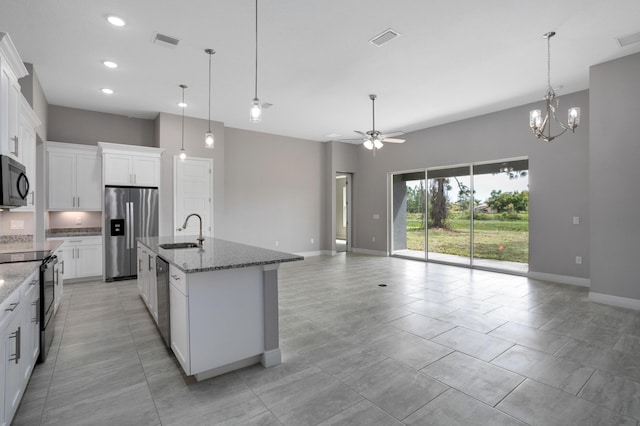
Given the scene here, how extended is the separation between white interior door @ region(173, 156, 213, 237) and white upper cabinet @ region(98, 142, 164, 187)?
41 cm

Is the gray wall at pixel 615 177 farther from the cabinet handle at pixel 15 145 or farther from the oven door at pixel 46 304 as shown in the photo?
the cabinet handle at pixel 15 145

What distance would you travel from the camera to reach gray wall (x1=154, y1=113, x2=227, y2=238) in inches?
249

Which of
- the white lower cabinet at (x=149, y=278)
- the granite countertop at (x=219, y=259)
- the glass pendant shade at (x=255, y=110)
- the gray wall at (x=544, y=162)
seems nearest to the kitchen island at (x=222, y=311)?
the granite countertop at (x=219, y=259)

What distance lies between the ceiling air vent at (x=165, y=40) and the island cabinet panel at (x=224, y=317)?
2.90 m

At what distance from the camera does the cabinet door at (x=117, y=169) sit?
5.70m

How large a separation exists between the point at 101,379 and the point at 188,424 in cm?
107

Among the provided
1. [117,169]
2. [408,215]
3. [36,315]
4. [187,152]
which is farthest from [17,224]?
[408,215]

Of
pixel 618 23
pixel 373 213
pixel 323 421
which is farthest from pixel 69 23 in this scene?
pixel 373 213

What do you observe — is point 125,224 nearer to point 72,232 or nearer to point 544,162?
point 72,232

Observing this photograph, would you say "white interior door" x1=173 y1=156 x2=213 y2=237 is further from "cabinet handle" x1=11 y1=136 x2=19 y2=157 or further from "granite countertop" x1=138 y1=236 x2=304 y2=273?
"granite countertop" x1=138 y1=236 x2=304 y2=273

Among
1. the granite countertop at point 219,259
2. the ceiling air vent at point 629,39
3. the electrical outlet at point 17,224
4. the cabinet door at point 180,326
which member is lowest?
the cabinet door at point 180,326

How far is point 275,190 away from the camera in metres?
8.38

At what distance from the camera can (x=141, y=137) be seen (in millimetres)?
6746

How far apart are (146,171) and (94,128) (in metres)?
1.48
